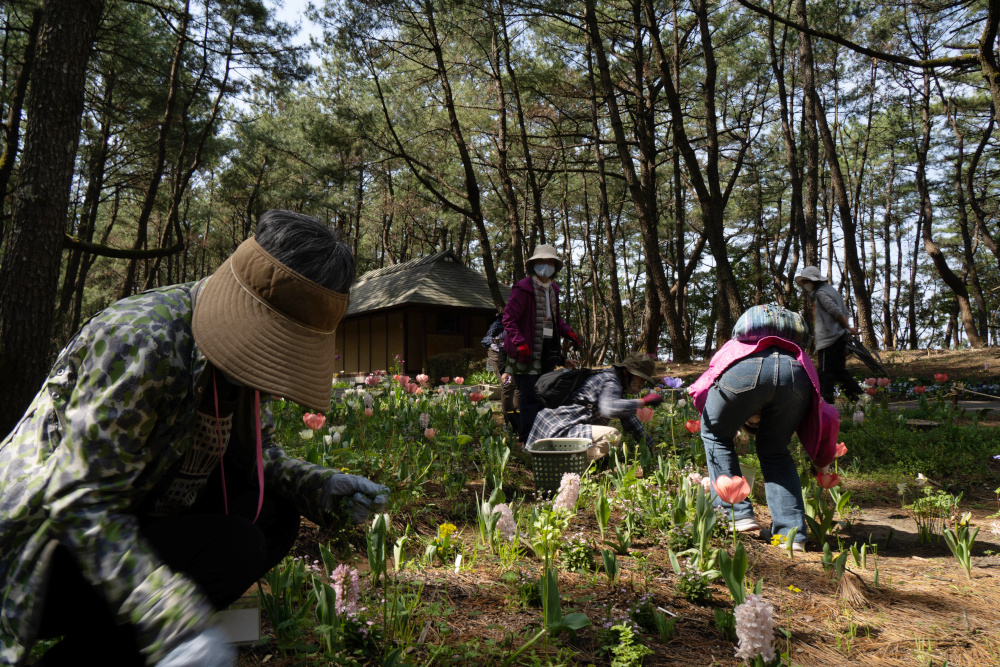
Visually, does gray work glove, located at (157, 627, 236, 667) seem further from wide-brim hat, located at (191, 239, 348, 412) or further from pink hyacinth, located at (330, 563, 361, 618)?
pink hyacinth, located at (330, 563, 361, 618)

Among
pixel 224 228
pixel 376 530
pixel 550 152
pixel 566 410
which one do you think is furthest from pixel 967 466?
pixel 224 228

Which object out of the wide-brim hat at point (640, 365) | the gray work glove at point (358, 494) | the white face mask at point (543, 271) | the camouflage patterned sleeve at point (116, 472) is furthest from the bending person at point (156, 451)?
the white face mask at point (543, 271)

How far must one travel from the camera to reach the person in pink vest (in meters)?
2.72

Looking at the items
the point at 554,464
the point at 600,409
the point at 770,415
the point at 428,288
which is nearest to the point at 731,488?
the point at 770,415

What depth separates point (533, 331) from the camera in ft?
15.6

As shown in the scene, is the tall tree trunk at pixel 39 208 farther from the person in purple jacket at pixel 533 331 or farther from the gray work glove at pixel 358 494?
the gray work glove at pixel 358 494

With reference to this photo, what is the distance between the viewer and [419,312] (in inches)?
661

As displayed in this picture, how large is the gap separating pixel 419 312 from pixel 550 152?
18.2 ft

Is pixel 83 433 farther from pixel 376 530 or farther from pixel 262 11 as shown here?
pixel 262 11

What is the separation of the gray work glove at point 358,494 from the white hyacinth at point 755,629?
91 centimetres

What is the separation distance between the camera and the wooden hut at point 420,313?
1647cm

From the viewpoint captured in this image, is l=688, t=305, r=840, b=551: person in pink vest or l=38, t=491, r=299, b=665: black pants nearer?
l=38, t=491, r=299, b=665: black pants

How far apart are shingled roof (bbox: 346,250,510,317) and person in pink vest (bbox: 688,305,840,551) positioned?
13167mm

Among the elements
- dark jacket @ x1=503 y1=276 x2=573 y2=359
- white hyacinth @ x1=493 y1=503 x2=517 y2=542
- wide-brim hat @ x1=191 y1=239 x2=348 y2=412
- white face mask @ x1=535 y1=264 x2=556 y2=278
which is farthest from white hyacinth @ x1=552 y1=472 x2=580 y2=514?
white face mask @ x1=535 y1=264 x2=556 y2=278
